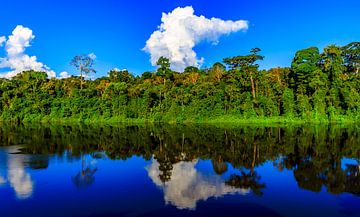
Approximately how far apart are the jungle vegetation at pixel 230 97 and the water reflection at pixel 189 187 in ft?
122

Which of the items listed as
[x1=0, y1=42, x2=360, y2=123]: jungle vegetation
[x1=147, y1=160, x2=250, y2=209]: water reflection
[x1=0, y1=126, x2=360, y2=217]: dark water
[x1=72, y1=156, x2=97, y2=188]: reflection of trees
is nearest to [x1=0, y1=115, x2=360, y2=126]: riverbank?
[x1=0, y1=42, x2=360, y2=123]: jungle vegetation

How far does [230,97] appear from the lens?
5638 centimetres

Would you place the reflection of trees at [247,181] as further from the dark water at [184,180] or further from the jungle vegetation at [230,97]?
the jungle vegetation at [230,97]

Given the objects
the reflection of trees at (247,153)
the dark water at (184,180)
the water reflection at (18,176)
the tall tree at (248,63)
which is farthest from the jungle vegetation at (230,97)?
the water reflection at (18,176)

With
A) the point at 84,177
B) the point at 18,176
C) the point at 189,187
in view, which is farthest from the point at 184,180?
the point at 18,176

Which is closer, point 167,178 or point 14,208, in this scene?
point 14,208

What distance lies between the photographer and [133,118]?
61.5m

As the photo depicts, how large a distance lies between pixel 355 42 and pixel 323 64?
22.9ft

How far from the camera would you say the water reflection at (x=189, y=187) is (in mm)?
13047

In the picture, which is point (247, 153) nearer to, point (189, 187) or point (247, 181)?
point (247, 181)

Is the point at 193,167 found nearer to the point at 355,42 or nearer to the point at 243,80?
the point at 243,80

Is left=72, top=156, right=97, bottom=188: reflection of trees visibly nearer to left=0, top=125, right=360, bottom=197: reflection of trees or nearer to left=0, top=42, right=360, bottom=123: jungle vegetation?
left=0, top=125, right=360, bottom=197: reflection of trees

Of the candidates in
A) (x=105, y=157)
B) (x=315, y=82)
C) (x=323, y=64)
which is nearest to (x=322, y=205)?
(x=105, y=157)

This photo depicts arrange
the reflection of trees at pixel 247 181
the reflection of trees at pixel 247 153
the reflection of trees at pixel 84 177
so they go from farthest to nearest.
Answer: the reflection of trees at pixel 247 153
the reflection of trees at pixel 84 177
the reflection of trees at pixel 247 181
